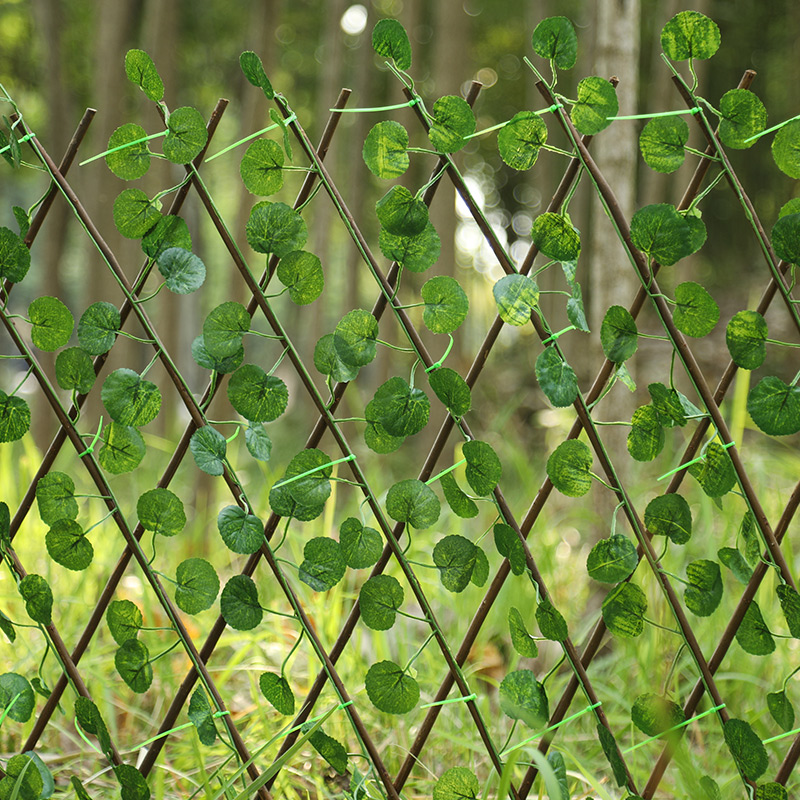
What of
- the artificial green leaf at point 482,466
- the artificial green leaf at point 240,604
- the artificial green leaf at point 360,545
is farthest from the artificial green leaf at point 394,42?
the artificial green leaf at point 240,604

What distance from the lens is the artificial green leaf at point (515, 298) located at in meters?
1.07

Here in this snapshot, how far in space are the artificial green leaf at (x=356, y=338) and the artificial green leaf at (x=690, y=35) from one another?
56 cm

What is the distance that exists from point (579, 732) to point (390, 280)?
4.03ft

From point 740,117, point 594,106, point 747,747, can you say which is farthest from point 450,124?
point 747,747

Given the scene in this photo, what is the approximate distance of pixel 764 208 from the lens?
10500mm

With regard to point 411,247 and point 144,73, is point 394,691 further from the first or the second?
point 144,73

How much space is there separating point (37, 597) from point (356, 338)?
664mm

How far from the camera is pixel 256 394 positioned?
1.17 metres

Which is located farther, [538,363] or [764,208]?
[764,208]

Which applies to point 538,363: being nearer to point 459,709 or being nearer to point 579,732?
point 459,709

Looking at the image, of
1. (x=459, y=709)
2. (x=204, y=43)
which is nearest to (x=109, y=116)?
(x=459, y=709)

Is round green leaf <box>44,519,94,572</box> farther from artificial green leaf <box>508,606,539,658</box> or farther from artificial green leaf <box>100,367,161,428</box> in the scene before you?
artificial green leaf <box>508,606,539,658</box>

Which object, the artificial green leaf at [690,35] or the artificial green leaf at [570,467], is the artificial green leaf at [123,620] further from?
the artificial green leaf at [690,35]

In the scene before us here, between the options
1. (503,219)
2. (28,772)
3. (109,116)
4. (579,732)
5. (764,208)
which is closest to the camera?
(28,772)
